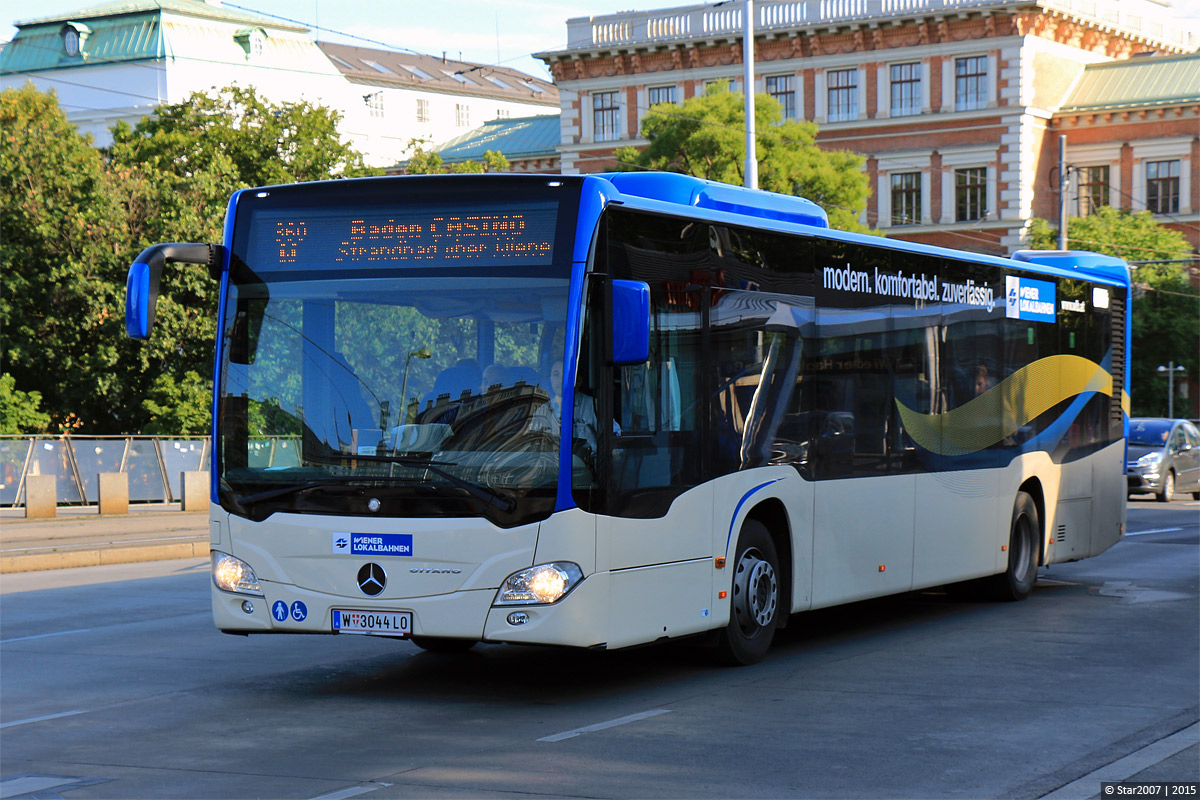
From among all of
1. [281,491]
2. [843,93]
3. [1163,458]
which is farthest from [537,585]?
[843,93]

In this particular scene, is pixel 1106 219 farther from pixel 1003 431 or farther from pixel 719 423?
pixel 719 423

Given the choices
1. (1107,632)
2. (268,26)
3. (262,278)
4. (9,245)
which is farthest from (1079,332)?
(268,26)

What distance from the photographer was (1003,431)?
14.5 meters

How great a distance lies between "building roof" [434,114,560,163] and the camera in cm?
8662

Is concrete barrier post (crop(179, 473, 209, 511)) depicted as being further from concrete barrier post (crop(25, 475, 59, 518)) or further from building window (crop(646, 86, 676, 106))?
building window (crop(646, 86, 676, 106))

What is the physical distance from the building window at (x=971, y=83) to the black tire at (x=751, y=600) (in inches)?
2493

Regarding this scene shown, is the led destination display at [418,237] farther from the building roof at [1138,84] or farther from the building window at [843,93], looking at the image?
the building roof at [1138,84]

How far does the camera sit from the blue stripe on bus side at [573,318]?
9102 mm

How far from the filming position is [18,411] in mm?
39062

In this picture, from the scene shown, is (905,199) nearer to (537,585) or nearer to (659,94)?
(659,94)

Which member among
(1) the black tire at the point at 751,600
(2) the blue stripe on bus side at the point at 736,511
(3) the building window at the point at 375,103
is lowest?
(1) the black tire at the point at 751,600

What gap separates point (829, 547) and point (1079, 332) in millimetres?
5765

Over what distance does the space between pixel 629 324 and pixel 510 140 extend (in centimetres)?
8103

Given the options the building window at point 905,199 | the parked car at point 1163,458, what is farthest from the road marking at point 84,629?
the building window at point 905,199
